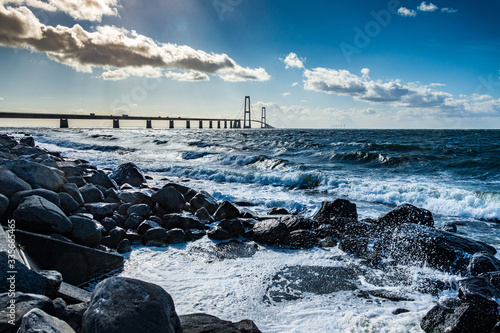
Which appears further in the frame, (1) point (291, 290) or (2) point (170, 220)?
(2) point (170, 220)

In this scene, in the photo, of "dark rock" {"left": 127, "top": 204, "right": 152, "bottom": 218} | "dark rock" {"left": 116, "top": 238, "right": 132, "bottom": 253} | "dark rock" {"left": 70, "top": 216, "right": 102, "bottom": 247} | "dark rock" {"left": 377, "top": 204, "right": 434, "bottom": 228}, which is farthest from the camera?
"dark rock" {"left": 377, "top": 204, "right": 434, "bottom": 228}

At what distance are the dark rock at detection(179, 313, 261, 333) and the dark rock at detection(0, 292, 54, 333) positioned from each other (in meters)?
1.11

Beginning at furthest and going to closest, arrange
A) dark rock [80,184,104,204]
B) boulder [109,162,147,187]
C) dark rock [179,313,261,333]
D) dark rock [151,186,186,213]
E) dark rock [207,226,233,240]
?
boulder [109,162,147,187] → dark rock [151,186,186,213] → dark rock [80,184,104,204] → dark rock [207,226,233,240] → dark rock [179,313,261,333]

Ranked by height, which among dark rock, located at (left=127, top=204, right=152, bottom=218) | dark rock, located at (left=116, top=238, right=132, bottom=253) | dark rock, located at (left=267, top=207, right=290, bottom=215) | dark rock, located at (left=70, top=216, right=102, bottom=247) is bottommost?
dark rock, located at (left=267, top=207, right=290, bottom=215)

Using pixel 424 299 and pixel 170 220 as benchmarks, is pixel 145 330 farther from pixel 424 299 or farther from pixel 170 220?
pixel 170 220

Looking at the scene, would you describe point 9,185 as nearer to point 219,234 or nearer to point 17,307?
point 17,307

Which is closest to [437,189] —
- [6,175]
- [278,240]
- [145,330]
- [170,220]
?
[278,240]

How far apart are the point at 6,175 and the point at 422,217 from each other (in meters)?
8.04

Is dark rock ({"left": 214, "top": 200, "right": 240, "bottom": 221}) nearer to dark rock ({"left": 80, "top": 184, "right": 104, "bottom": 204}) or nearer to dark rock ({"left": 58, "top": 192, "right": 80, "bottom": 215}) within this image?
dark rock ({"left": 80, "top": 184, "right": 104, "bottom": 204})

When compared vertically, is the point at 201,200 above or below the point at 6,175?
below

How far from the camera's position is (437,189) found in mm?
9781

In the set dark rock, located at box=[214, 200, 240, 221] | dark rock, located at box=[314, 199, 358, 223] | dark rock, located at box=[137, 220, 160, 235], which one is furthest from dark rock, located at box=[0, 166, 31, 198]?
dark rock, located at box=[314, 199, 358, 223]

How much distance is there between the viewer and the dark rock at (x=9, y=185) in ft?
15.1

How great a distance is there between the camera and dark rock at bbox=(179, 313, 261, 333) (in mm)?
2677
